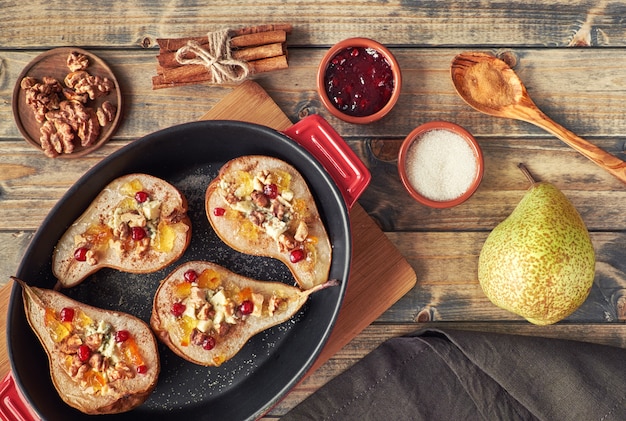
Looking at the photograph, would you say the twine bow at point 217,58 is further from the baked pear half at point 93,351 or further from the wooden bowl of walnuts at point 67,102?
the baked pear half at point 93,351

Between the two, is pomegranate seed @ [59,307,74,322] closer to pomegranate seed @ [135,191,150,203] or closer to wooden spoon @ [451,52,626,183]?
pomegranate seed @ [135,191,150,203]

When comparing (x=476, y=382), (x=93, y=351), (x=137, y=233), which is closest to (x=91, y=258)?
(x=137, y=233)

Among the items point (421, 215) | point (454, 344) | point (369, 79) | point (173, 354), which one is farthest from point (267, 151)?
point (454, 344)

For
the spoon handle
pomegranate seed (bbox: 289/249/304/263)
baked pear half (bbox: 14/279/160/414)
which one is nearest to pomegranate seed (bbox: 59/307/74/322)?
baked pear half (bbox: 14/279/160/414)

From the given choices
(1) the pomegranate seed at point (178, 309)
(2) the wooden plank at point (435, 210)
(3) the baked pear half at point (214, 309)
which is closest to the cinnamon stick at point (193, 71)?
(2) the wooden plank at point (435, 210)

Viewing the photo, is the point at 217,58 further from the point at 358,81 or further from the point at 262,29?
the point at 358,81

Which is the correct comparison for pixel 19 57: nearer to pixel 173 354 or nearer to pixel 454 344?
pixel 173 354
